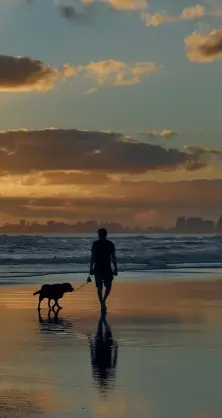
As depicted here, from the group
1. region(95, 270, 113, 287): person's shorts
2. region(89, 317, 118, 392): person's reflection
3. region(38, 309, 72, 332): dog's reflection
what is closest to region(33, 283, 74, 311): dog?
region(38, 309, 72, 332): dog's reflection

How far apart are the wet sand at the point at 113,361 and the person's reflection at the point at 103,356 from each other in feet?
0.04

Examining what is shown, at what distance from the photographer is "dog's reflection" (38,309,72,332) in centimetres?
1390

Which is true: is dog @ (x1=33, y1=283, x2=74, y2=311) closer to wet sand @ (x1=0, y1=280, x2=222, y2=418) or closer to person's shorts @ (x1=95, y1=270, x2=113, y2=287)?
wet sand @ (x1=0, y1=280, x2=222, y2=418)

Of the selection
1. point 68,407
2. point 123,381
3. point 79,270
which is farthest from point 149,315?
point 79,270

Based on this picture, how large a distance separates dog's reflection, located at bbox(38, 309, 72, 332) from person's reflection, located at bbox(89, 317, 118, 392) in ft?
1.98

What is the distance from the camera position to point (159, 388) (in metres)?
8.44

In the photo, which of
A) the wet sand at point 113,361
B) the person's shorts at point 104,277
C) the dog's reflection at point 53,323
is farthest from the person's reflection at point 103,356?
the person's shorts at point 104,277

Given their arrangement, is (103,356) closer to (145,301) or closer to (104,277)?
(104,277)

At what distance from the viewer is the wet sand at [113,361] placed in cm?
757

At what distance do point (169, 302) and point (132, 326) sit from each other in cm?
505

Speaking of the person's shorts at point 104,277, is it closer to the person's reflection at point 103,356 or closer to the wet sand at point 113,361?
the wet sand at point 113,361

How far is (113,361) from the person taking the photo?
1027 centimetres

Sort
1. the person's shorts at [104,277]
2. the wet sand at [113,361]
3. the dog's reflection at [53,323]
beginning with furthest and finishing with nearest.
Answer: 1. the person's shorts at [104,277]
2. the dog's reflection at [53,323]
3. the wet sand at [113,361]

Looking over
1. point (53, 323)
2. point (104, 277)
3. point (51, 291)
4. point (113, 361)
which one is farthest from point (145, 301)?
point (113, 361)
